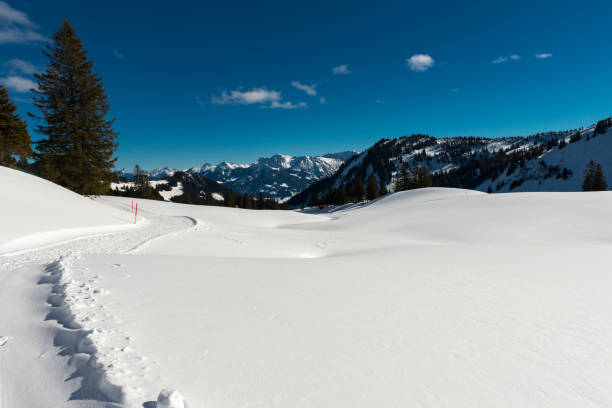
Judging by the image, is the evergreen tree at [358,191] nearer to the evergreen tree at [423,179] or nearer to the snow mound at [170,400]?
the evergreen tree at [423,179]

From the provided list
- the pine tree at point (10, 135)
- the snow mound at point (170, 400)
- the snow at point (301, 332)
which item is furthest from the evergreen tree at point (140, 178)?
the snow mound at point (170, 400)

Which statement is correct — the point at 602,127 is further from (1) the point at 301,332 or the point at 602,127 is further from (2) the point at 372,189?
(1) the point at 301,332

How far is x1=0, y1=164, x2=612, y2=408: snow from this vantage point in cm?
227

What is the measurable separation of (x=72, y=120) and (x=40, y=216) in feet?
43.1

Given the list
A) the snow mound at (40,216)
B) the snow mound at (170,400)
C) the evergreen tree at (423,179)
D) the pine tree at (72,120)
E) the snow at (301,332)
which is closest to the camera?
the snow mound at (170,400)

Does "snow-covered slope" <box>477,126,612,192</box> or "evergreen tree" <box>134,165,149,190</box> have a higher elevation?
"snow-covered slope" <box>477,126,612,192</box>

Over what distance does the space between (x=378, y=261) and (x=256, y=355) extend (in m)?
5.97

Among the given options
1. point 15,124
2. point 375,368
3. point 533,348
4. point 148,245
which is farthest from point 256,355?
point 15,124

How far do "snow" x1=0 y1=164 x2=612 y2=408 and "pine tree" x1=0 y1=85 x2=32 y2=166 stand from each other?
2309 centimetres

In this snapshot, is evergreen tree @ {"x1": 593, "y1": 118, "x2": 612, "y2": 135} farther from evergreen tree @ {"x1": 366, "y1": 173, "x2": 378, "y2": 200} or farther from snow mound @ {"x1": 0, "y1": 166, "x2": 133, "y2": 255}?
snow mound @ {"x1": 0, "y1": 166, "x2": 133, "y2": 255}

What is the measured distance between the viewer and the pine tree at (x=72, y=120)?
19000 millimetres

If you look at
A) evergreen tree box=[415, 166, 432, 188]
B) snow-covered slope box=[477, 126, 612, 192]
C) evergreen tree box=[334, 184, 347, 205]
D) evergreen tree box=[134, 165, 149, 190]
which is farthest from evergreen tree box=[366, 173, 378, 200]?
snow-covered slope box=[477, 126, 612, 192]

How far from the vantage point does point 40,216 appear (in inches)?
422

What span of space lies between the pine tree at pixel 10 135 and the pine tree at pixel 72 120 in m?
5.18
